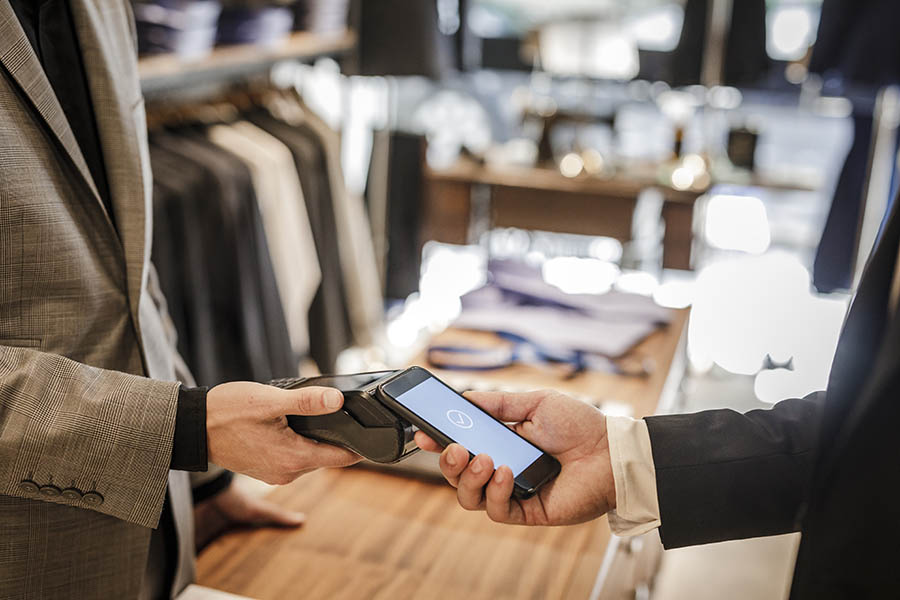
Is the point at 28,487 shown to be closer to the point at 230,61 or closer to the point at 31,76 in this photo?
the point at 31,76

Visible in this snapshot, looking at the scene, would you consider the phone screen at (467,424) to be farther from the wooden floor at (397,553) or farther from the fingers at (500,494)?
the wooden floor at (397,553)

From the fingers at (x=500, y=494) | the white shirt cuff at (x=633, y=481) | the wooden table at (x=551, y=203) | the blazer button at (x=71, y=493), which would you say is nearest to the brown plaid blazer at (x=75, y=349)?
the blazer button at (x=71, y=493)

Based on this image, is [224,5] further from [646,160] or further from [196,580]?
[646,160]

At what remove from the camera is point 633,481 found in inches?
44.6

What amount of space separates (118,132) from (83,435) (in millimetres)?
412

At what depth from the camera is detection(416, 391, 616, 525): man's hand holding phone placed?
107 cm

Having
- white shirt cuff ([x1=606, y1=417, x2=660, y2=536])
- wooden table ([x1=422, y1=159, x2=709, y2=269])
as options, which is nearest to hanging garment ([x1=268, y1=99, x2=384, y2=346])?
wooden table ([x1=422, y1=159, x2=709, y2=269])

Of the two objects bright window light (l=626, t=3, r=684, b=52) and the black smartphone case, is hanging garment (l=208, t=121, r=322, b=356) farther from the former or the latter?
bright window light (l=626, t=3, r=684, b=52)

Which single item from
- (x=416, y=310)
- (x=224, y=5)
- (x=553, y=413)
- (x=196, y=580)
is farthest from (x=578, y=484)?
(x=416, y=310)

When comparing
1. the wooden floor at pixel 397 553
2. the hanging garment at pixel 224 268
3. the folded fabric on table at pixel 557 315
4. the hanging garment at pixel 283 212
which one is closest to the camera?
the wooden floor at pixel 397 553

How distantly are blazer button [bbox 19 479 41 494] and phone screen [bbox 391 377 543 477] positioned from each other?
0.41m

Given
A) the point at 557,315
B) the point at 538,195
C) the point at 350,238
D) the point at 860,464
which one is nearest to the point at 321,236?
the point at 350,238

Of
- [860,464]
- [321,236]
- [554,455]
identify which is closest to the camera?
[860,464]

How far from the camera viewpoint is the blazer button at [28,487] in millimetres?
978
